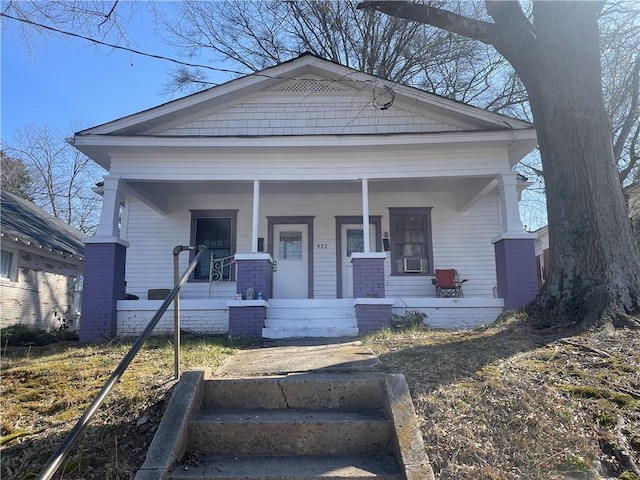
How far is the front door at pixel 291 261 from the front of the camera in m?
11.1

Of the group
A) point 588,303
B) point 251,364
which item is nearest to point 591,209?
point 588,303

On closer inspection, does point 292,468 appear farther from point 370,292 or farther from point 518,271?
point 518,271

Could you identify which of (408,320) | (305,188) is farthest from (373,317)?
(305,188)

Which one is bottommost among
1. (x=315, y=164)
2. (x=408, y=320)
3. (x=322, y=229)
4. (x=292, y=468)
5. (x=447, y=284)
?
(x=292, y=468)

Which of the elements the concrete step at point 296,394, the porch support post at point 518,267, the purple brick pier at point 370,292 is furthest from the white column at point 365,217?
the concrete step at point 296,394

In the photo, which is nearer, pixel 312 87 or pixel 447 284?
pixel 312 87

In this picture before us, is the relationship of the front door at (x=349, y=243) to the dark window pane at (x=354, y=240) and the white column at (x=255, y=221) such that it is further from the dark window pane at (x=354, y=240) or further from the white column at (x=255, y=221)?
the white column at (x=255, y=221)

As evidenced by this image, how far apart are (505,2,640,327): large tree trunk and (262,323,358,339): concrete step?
350 cm

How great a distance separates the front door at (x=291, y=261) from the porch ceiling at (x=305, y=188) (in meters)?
0.98

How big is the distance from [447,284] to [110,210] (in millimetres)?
7333

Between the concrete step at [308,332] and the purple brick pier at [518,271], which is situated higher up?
the purple brick pier at [518,271]

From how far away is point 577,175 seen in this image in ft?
19.0

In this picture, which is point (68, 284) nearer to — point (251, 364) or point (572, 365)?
point (251, 364)

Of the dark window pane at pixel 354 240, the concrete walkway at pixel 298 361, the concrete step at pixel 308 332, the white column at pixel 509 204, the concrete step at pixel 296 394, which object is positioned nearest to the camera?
the concrete step at pixel 296 394
